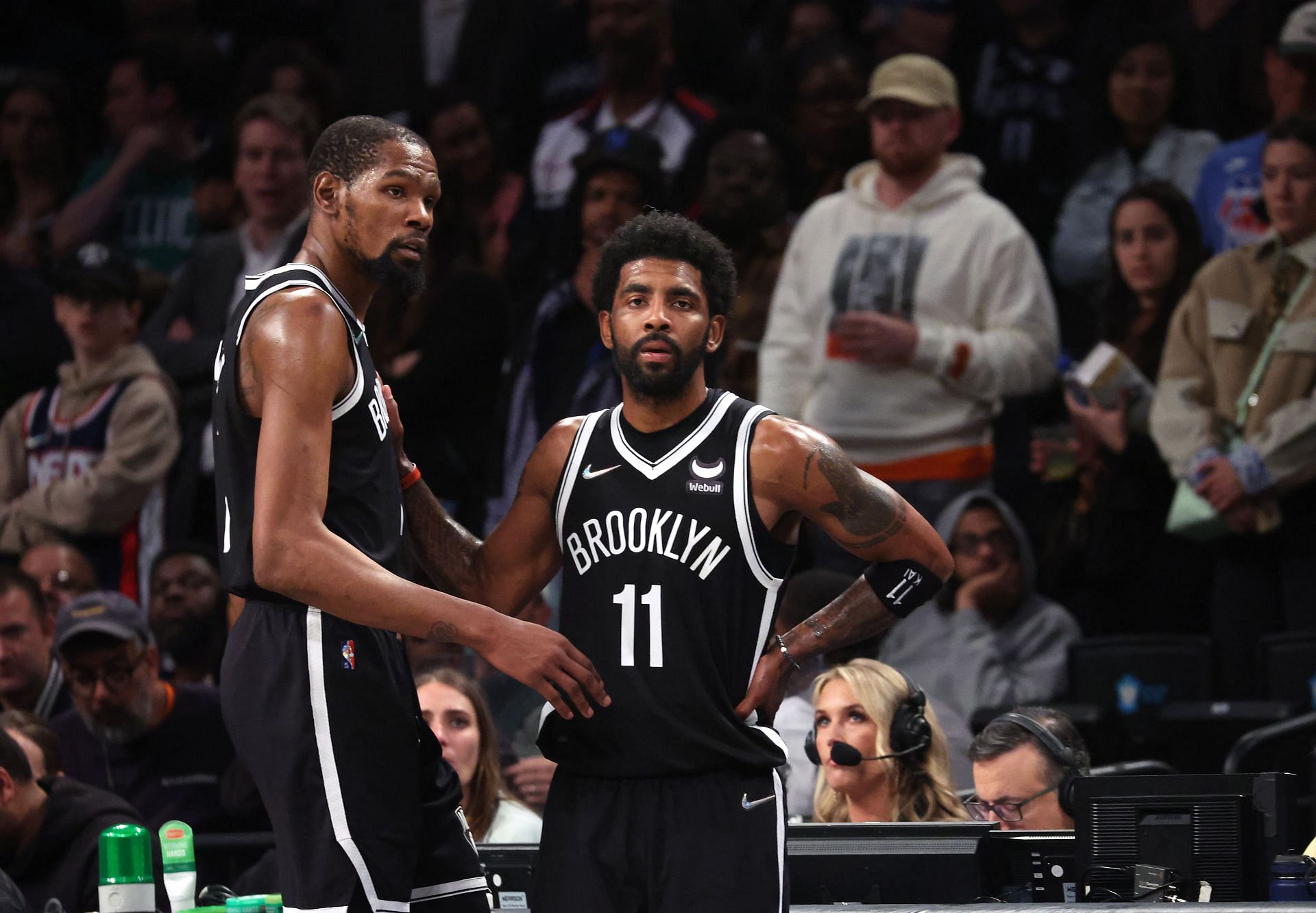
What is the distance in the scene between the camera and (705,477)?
400cm

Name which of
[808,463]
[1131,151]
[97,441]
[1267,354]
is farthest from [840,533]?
[97,441]

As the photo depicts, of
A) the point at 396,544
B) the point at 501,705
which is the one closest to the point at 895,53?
the point at 501,705

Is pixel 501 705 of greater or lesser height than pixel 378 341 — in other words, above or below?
below

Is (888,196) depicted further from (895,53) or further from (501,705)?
(501,705)

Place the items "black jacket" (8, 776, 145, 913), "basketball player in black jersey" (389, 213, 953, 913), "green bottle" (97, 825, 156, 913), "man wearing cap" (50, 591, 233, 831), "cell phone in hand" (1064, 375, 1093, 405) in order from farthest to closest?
"cell phone in hand" (1064, 375, 1093, 405)
"man wearing cap" (50, 591, 233, 831)
"black jacket" (8, 776, 145, 913)
"green bottle" (97, 825, 156, 913)
"basketball player in black jersey" (389, 213, 953, 913)

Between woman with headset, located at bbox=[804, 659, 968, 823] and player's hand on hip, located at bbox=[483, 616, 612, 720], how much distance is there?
6.10 feet

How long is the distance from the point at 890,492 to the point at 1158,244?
159 inches

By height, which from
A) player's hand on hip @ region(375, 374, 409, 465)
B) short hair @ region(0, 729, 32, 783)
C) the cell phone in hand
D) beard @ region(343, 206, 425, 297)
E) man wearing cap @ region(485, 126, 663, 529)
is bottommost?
short hair @ region(0, 729, 32, 783)

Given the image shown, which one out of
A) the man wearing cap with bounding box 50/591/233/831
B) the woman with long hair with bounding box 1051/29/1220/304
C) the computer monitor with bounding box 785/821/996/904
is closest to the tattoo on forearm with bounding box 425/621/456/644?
the computer monitor with bounding box 785/821/996/904

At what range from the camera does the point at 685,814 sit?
385 cm

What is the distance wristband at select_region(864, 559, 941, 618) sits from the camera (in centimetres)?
413

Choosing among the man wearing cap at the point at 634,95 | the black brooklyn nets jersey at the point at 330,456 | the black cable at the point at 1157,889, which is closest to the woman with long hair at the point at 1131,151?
the man wearing cap at the point at 634,95

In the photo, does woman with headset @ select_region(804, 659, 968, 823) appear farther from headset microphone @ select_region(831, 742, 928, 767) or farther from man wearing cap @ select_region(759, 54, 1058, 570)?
man wearing cap @ select_region(759, 54, 1058, 570)

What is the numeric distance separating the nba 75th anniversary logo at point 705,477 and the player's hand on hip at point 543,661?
0.46m
